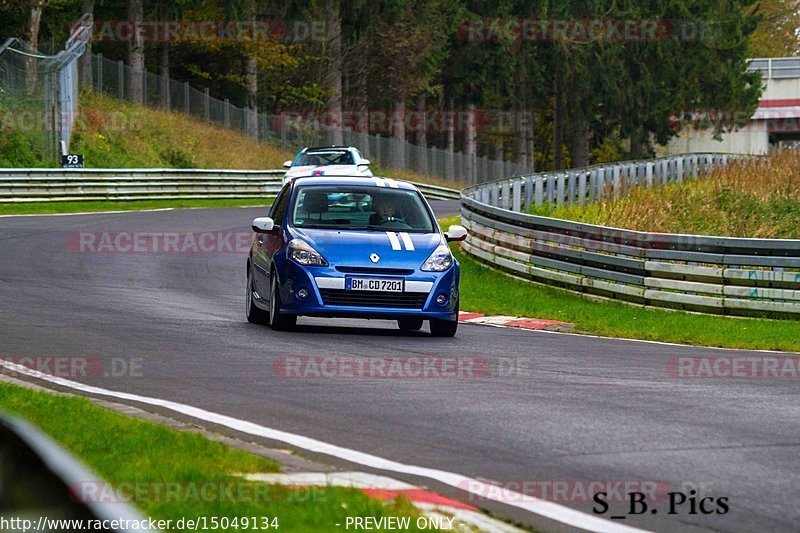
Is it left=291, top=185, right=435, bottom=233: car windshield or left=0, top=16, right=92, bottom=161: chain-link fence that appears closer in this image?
left=291, top=185, right=435, bottom=233: car windshield

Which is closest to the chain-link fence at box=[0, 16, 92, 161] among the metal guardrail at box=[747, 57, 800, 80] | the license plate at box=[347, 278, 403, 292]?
the license plate at box=[347, 278, 403, 292]

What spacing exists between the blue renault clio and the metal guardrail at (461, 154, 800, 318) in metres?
4.93

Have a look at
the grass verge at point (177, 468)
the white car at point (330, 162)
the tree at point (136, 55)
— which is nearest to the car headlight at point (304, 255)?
the grass verge at point (177, 468)

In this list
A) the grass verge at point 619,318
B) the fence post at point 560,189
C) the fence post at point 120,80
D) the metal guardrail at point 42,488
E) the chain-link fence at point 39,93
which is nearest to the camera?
the metal guardrail at point 42,488

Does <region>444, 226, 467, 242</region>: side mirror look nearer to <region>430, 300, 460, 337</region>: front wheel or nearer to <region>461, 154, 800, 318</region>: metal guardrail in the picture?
<region>430, 300, 460, 337</region>: front wheel

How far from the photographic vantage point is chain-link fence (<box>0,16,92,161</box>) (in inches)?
1608

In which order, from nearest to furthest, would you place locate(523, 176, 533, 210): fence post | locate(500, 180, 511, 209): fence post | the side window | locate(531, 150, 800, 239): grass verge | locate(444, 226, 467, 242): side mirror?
locate(444, 226, 467, 242): side mirror → the side window → locate(531, 150, 800, 239): grass verge → locate(500, 180, 511, 209): fence post → locate(523, 176, 533, 210): fence post

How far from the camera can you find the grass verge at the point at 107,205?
36.8m

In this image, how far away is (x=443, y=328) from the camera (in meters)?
15.2

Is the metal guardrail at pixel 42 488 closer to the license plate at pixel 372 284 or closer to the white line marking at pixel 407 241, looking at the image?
the license plate at pixel 372 284

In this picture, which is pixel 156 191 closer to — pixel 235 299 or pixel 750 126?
pixel 235 299

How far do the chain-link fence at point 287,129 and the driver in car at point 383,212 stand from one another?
1435 inches

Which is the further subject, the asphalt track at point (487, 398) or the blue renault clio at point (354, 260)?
the blue renault clio at point (354, 260)

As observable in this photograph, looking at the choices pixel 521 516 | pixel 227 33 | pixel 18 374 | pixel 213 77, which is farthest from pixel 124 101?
pixel 521 516
